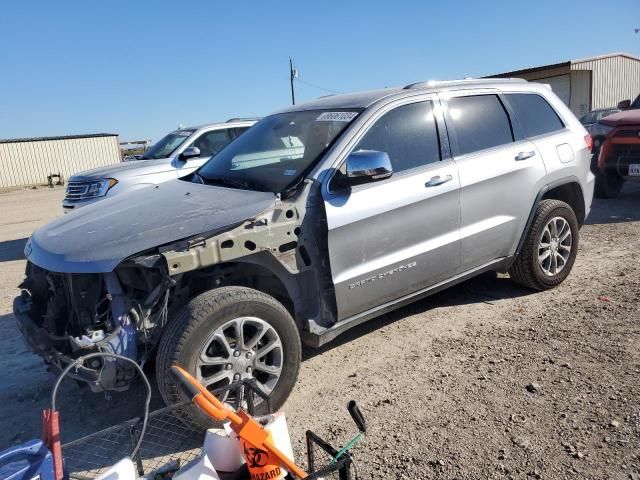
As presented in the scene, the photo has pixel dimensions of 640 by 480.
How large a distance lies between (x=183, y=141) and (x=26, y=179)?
21.6 meters

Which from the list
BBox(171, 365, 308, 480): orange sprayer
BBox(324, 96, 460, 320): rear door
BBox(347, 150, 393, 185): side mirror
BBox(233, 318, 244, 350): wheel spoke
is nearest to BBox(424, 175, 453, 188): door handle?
BBox(324, 96, 460, 320): rear door

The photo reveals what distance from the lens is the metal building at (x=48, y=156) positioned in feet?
84.0

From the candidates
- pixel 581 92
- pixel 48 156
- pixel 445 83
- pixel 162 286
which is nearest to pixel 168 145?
pixel 445 83

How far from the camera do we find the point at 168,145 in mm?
8727

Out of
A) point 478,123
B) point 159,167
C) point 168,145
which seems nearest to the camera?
point 478,123

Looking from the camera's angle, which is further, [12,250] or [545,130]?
[12,250]

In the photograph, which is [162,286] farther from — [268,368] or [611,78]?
[611,78]

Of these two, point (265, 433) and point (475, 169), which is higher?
point (475, 169)

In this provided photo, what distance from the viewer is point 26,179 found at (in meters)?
26.0

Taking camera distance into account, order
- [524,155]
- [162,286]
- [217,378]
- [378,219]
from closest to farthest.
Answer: [162,286]
[217,378]
[378,219]
[524,155]

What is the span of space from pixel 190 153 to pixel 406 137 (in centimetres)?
472

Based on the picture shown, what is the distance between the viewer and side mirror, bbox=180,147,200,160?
7.70 meters

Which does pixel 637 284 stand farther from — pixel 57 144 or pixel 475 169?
pixel 57 144

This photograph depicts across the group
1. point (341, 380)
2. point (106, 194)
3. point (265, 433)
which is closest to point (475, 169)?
point (341, 380)
